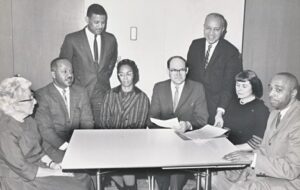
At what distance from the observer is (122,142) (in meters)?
3.46

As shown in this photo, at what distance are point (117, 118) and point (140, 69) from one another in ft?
1.75

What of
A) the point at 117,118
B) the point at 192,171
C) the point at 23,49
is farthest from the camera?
the point at 117,118

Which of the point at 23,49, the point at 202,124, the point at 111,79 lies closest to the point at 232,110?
the point at 202,124

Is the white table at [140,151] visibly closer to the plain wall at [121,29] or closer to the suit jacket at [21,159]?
the suit jacket at [21,159]

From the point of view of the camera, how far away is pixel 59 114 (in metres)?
3.97

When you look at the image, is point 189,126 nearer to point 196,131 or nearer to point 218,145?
point 196,131

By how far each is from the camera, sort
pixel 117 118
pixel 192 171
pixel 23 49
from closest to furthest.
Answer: pixel 192 171, pixel 23 49, pixel 117 118

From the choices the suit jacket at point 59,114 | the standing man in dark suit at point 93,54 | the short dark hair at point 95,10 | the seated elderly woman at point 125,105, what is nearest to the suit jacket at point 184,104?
the seated elderly woman at point 125,105

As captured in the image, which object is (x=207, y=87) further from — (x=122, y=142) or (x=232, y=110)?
(x=122, y=142)

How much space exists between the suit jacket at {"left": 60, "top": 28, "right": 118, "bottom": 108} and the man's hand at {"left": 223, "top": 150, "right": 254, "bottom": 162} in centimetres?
144

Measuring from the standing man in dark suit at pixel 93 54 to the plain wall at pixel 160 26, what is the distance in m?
0.07

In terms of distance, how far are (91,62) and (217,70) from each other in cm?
123

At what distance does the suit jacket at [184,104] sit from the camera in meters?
4.14

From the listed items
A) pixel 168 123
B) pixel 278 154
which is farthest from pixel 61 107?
pixel 278 154
